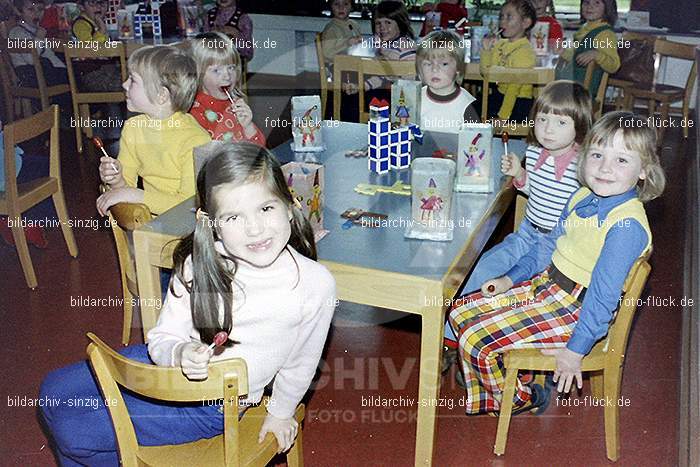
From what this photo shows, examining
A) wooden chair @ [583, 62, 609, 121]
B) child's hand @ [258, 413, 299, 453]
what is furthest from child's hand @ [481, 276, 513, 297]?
wooden chair @ [583, 62, 609, 121]

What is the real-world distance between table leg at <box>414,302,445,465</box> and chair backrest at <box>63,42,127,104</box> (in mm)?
3572

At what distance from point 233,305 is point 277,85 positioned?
5659 millimetres

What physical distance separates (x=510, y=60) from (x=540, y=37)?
0.40m

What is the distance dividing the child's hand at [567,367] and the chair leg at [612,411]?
124mm

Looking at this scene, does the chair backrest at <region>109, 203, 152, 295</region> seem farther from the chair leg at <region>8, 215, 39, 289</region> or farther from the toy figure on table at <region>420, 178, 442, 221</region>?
the chair leg at <region>8, 215, 39, 289</region>

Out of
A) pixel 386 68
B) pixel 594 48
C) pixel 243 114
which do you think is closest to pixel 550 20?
pixel 594 48

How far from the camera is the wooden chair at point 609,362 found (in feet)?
6.27

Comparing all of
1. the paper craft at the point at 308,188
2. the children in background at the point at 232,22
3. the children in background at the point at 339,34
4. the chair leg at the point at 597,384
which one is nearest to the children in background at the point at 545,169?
the chair leg at the point at 597,384

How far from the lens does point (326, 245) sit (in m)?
1.99

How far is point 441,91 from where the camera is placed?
3.07m

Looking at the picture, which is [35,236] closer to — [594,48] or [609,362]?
[609,362]

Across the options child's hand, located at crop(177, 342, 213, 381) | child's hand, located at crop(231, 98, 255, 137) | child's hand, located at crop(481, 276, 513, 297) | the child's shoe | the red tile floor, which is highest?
child's hand, located at crop(231, 98, 255, 137)

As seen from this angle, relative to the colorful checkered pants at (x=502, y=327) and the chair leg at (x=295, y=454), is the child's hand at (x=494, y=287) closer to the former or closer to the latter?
the colorful checkered pants at (x=502, y=327)

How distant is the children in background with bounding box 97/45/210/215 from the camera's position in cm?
248
